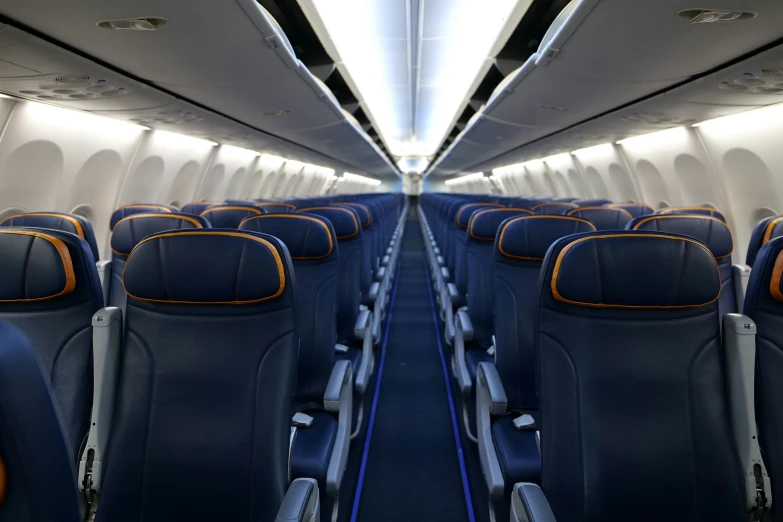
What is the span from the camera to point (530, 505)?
1371 mm

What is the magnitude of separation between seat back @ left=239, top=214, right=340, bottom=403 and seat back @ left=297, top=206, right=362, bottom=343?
2.52 ft

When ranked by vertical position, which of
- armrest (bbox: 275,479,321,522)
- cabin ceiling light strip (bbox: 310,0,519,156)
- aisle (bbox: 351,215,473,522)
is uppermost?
cabin ceiling light strip (bbox: 310,0,519,156)

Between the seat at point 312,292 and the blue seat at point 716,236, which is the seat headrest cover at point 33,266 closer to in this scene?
the seat at point 312,292

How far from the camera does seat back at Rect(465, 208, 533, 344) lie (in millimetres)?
3660

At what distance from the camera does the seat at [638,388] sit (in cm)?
146

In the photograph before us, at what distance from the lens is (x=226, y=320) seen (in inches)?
63.2

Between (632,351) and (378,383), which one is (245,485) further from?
(378,383)

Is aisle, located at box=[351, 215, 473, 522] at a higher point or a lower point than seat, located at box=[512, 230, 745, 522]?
lower

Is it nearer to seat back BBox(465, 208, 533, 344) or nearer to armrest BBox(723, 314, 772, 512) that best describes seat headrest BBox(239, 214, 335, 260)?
seat back BBox(465, 208, 533, 344)

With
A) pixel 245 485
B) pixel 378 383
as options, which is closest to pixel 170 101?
pixel 378 383

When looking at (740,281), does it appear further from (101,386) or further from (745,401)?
(101,386)

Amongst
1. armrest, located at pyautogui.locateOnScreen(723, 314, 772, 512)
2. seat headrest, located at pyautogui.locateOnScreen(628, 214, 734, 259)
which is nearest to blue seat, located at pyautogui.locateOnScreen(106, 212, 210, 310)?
A: armrest, located at pyautogui.locateOnScreen(723, 314, 772, 512)

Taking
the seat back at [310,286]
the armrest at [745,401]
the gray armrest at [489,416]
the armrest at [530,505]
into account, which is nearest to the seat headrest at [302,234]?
the seat back at [310,286]

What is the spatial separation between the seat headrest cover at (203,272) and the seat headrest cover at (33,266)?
0.27 m
